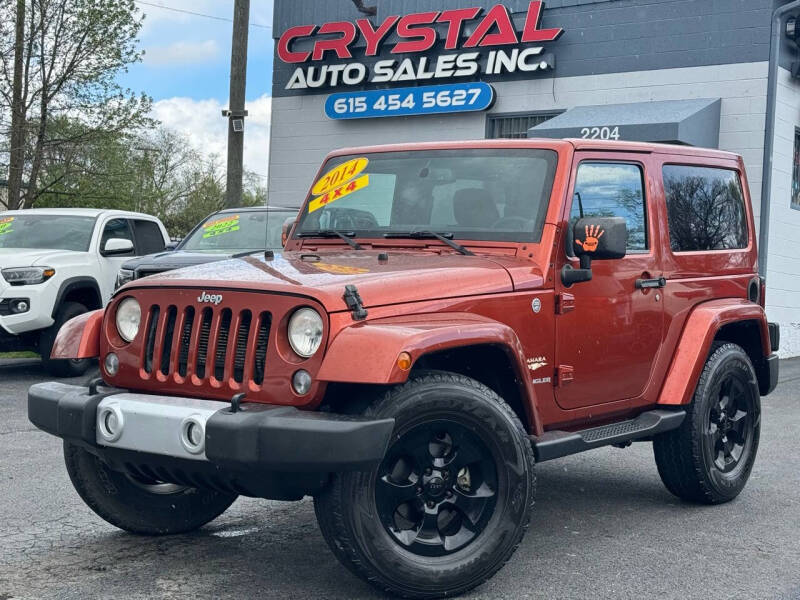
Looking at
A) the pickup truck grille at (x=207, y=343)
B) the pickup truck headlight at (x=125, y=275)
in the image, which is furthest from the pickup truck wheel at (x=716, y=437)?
the pickup truck headlight at (x=125, y=275)

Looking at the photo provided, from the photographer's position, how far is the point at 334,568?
4.58 m

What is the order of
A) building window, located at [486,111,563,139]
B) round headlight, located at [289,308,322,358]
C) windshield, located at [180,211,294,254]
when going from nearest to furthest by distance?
1. round headlight, located at [289,308,322,358]
2. windshield, located at [180,211,294,254]
3. building window, located at [486,111,563,139]

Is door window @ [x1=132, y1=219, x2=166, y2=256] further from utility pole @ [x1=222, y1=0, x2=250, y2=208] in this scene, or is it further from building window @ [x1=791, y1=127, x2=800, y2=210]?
building window @ [x1=791, y1=127, x2=800, y2=210]

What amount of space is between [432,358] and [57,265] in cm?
760

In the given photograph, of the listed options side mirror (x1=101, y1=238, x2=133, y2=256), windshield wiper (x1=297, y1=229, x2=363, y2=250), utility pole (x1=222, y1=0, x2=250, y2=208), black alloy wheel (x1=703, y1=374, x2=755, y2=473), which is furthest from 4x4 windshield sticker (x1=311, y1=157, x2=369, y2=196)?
utility pole (x1=222, y1=0, x2=250, y2=208)

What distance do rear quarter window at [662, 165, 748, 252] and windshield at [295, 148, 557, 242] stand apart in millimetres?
1041

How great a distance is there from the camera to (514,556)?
191 inches

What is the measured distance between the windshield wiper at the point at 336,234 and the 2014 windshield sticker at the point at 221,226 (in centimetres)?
586

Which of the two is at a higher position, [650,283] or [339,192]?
[339,192]

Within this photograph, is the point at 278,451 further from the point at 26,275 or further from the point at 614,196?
the point at 26,275

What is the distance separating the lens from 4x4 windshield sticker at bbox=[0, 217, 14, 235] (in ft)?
39.5

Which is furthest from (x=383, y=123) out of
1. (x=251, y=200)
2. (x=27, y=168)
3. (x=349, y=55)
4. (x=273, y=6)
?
(x=251, y=200)

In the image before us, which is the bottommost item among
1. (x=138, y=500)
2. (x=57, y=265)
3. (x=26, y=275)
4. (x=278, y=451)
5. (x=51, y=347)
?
(x=138, y=500)

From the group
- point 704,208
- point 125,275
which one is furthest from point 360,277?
point 125,275
